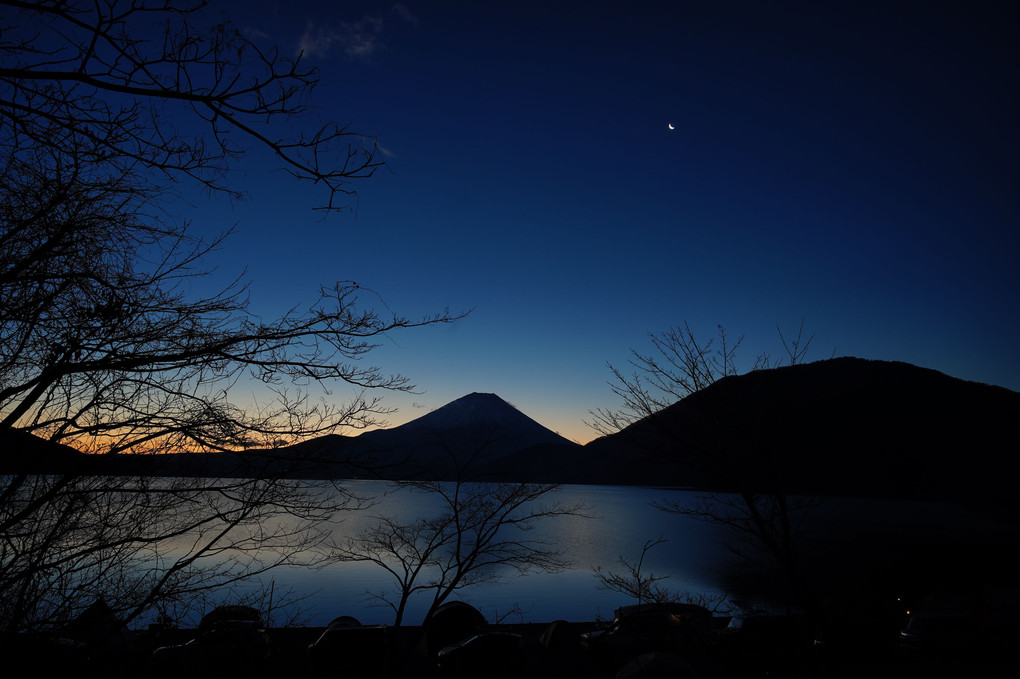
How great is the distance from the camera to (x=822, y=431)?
35.4 meters

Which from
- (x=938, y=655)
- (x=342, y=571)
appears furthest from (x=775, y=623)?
(x=342, y=571)

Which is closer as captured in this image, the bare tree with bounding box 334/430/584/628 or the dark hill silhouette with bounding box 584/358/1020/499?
the dark hill silhouette with bounding box 584/358/1020/499

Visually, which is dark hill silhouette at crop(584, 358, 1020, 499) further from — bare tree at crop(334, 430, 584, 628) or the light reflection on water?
the light reflection on water

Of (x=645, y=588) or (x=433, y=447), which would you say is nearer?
(x=645, y=588)

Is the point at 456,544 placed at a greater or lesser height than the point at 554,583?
greater

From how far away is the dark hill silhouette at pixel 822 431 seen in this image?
6547 millimetres

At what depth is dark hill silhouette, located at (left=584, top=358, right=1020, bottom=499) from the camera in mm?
6547

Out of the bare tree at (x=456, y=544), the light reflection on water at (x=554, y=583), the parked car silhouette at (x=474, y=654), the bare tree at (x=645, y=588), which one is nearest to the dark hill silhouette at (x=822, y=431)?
the bare tree at (x=645, y=588)

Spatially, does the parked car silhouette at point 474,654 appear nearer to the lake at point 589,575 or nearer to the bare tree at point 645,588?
the bare tree at point 645,588

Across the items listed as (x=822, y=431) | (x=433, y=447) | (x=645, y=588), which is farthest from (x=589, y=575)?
(x=645, y=588)

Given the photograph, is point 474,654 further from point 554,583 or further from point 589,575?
point 589,575

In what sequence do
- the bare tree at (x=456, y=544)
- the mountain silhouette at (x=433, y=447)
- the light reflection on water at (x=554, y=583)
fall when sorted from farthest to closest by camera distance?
the light reflection on water at (x=554, y=583)
the bare tree at (x=456, y=544)
the mountain silhouette at (x=433, y=447)

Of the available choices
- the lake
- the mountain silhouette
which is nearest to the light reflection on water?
the lake

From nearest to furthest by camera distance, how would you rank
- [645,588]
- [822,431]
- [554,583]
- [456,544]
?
[645,588] → [822,431] → [456,544] → [554,583]
